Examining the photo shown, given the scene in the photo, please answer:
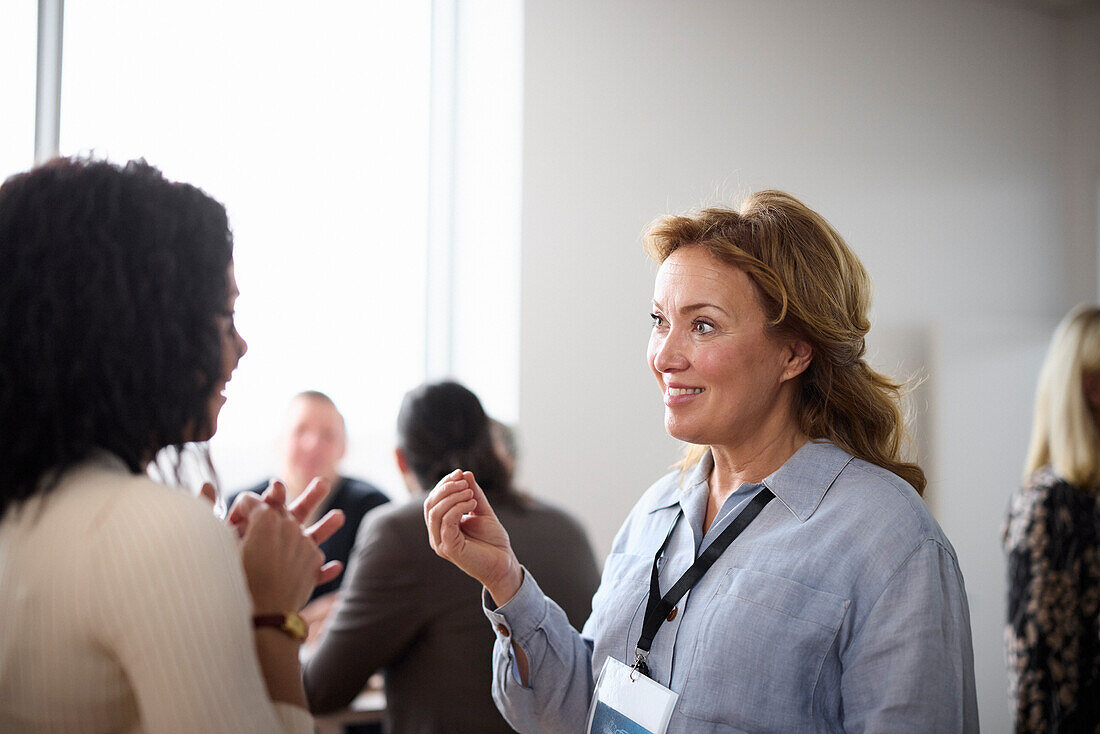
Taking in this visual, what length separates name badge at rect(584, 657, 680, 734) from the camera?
134 centimetres

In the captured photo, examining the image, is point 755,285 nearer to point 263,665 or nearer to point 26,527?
point 263,665

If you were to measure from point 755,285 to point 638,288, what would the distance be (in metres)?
2.11

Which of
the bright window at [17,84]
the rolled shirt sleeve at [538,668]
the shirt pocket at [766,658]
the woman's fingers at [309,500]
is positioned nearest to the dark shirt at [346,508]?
the bright window at [17,84]

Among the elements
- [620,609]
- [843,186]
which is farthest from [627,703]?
[843,186]

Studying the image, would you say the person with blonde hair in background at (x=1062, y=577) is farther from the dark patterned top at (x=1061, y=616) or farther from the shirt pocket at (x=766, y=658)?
the shirt pocket at (x=766, y=658)

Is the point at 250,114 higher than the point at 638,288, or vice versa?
the point at 250,114

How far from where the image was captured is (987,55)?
4.41 m

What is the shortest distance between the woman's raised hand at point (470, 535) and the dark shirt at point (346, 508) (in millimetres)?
1719

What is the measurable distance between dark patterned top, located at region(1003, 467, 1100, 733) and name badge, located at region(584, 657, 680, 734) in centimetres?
198

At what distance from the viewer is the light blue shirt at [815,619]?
1222 millimetres

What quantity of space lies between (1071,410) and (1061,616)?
2.23 feet

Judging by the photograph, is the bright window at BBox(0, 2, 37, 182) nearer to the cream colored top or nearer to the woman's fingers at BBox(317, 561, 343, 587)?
the woman's fingers at BBox(317, 561, 343, 587)

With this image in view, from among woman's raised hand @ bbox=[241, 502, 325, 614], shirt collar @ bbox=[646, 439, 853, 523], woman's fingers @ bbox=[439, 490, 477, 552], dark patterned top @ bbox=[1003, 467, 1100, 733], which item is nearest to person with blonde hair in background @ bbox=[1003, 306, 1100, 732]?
dark patterned top @ bbox=[1003, 467, 1100, 733]

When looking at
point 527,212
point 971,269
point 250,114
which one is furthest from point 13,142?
point 971,269
